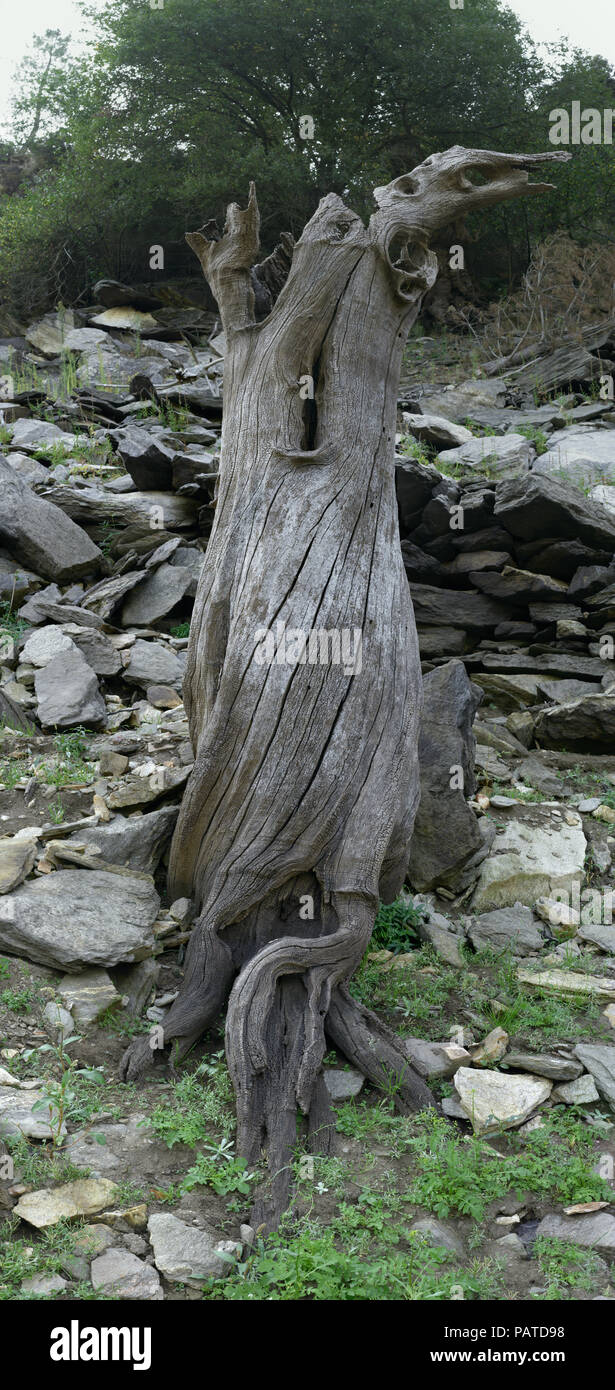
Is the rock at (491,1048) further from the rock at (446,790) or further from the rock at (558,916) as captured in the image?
the rock at (446,790)

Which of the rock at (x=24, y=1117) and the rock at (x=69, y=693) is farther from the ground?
the rock at (x=69, y=693)

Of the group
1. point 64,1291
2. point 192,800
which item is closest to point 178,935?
point 192,800

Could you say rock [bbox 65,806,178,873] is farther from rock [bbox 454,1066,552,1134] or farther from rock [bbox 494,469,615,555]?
rock [bbox 494,469,615,555]

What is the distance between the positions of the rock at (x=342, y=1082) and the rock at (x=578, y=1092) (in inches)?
31.9

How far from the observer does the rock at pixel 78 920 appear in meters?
4.23

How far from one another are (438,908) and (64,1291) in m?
3.12

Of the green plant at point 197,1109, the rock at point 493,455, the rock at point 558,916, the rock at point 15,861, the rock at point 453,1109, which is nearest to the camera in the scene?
the green plant at point 197,1109

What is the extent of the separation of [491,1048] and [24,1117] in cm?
198

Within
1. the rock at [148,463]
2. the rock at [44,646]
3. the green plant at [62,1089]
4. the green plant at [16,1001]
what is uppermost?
the rock at [148,463]

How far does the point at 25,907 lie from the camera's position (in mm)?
4340

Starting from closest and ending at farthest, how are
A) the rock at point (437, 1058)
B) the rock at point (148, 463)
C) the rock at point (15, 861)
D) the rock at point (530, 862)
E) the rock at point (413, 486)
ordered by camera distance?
the rock at point (437, 1058) < the rock at point (15, 861) < the rock at point (530, 862) < the rock at point (413, 486) < the rock at point (148, 463)

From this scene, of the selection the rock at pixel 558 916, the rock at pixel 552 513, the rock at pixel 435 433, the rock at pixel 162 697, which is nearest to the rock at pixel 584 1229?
the rock at pixel 558 916

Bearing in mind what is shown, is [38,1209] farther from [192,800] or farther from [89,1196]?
[192,800]

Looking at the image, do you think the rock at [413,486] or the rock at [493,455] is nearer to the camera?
the rock at [413,486]
